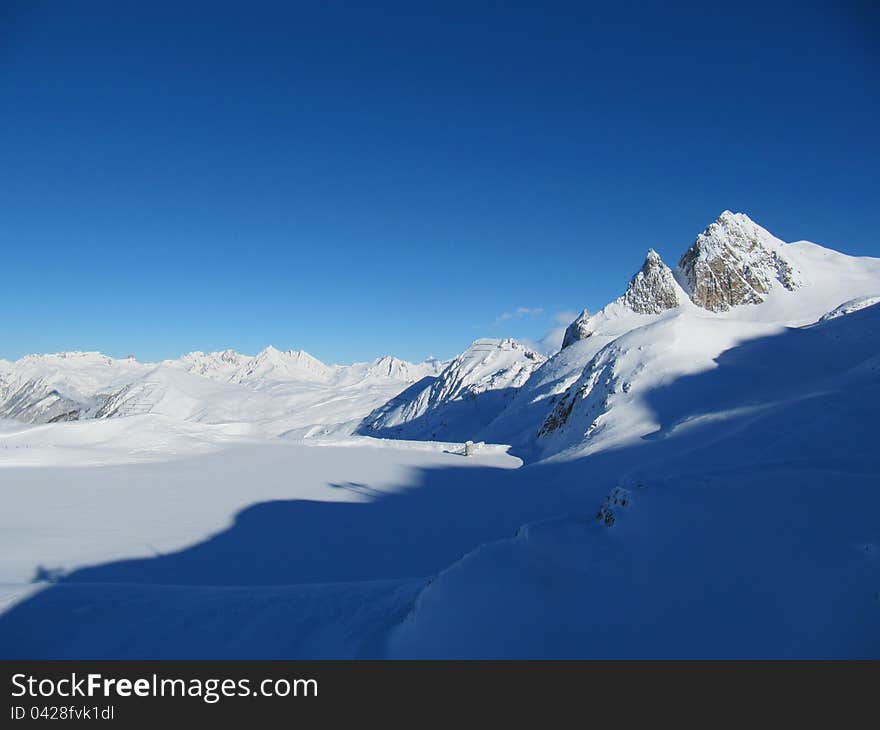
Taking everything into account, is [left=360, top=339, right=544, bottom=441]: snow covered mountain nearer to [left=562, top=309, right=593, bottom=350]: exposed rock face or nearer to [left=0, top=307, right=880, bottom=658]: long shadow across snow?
[left=562, top=309, right=593, bottom=350]: exposed rock face

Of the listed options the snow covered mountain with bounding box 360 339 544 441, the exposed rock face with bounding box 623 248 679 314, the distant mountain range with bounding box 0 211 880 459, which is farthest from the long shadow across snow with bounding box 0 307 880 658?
the exposed rock face with bounding box 623 248 679 314

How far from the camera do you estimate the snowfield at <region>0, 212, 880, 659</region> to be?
522 centimetres

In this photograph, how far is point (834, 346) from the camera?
2488cm

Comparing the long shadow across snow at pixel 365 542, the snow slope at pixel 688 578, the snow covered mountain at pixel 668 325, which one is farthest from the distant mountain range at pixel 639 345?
the snow slope at pixel 688 578

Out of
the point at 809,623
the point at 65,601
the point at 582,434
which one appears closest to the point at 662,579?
the point at 809,623

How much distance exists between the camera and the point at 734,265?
236 ft

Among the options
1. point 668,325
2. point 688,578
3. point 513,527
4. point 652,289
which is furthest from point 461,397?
point 688,578

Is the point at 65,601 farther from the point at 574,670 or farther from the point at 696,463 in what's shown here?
the point at 696,463

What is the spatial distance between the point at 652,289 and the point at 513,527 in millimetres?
69468

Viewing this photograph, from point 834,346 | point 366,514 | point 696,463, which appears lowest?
point 366,514

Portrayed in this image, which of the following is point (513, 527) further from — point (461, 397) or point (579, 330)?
point (461, 397)

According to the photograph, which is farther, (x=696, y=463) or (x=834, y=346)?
(x=834, y=346)

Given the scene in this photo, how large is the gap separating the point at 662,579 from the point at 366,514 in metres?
11.6

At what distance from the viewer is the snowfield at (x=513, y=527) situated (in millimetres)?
5223
